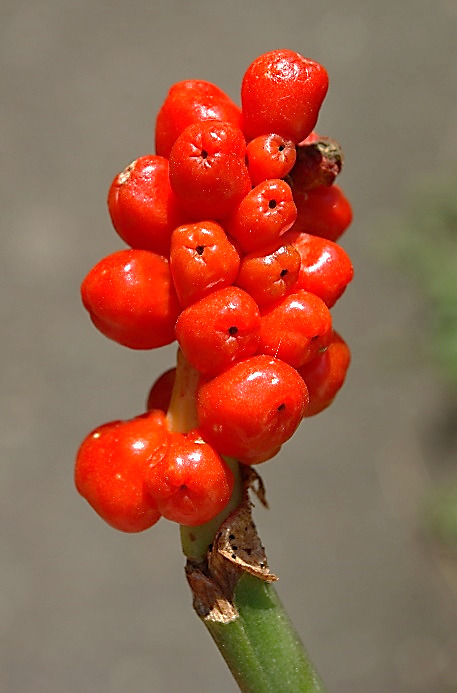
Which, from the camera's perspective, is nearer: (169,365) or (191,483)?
(191,483)

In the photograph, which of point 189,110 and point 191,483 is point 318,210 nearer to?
point 189,110

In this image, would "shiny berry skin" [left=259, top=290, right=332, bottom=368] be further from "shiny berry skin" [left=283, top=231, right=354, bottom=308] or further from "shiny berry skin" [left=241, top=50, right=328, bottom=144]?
"shiny berry skin" [left=241, top=50, right=328, bottom=144]

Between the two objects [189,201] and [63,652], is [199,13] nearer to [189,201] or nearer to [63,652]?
[63,652]

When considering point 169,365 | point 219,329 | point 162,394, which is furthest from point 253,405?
point 169,365

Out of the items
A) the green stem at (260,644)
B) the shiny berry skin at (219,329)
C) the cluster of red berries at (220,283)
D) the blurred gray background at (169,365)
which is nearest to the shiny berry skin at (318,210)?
the cluster of red berries at (220,283)

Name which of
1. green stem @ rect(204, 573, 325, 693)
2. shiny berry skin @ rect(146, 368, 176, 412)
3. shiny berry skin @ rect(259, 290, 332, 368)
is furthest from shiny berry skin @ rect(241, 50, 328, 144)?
green stem @ rect(204, 573, 325, 693)

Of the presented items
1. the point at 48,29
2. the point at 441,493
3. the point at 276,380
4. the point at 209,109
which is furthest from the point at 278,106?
the point at 48,29
